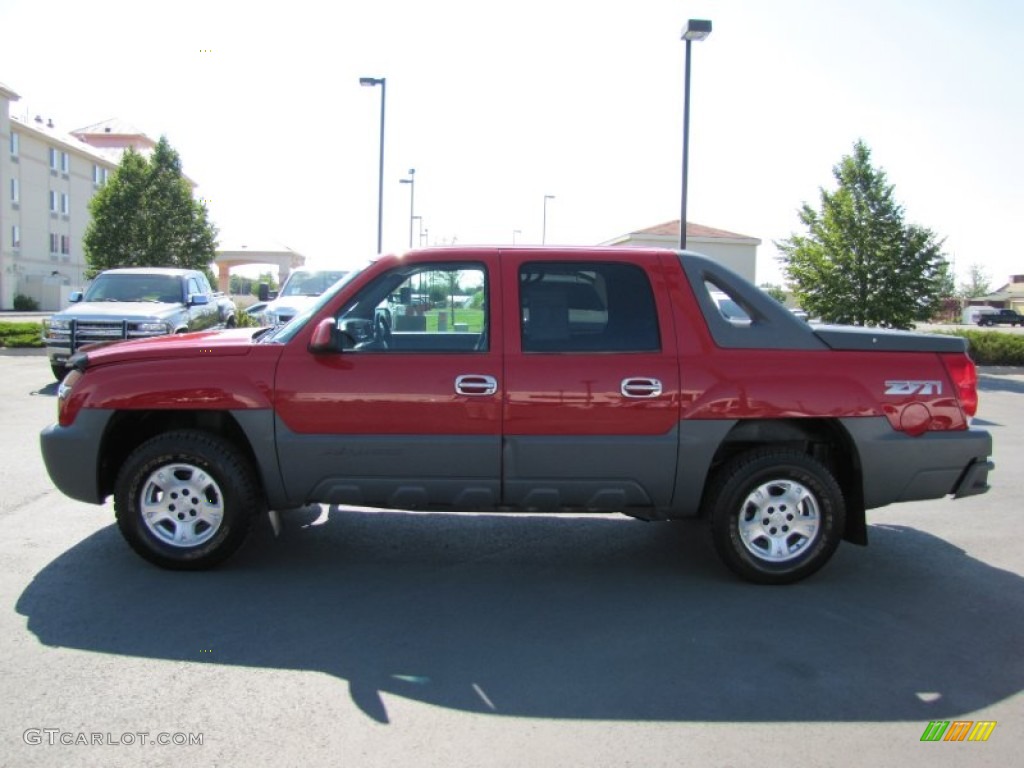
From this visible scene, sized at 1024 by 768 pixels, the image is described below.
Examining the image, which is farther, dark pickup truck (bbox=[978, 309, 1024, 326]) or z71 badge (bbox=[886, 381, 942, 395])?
dark pickup truck (bbox=[978, 309, 1024, 326])

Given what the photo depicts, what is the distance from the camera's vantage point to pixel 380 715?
144 inches

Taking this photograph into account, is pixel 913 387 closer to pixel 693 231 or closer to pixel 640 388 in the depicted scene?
pixel 640 388

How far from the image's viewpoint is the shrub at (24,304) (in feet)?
189

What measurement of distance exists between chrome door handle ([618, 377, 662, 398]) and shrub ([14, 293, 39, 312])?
61.0 metres

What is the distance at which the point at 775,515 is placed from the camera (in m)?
5.31

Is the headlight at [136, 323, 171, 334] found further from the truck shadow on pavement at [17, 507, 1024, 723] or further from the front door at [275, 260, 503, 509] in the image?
the front door at [275, 260, 503, 509]

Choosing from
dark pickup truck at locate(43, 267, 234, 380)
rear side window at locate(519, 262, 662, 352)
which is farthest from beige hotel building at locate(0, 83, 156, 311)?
rear side window at locate(519, 262, 662, 352)

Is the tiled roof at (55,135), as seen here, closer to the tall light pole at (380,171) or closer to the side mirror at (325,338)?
the tall light pole at (380,171)

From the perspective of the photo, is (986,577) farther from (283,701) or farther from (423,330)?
(283,701)

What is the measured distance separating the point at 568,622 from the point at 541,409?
1175 mm

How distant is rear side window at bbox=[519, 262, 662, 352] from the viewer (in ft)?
17.1

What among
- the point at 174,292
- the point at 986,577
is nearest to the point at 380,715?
the point at 986,577

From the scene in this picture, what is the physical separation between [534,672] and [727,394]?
199 cm

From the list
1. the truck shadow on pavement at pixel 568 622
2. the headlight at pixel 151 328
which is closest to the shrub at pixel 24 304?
the headlight at pixel 151 328
